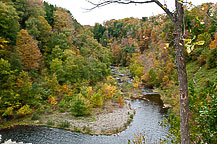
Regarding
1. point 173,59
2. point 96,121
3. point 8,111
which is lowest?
Answer: point 96,121

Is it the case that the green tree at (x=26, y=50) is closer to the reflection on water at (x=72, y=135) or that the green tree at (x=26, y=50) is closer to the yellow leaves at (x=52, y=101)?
the yellow leaves at (x=52, y=101)

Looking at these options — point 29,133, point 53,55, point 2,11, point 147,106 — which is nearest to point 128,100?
point 147,106

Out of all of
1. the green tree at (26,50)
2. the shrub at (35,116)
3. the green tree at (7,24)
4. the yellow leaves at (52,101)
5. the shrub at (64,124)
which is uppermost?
the green tree at (7,24)

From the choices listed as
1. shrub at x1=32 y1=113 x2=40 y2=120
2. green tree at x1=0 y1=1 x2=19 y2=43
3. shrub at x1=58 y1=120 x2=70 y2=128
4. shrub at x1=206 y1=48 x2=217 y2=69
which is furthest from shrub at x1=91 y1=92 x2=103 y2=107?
shrub at x1=206 y1=48 x2=217 y2=69

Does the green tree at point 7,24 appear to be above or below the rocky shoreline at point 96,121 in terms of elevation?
above

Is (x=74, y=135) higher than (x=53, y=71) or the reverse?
the reverse

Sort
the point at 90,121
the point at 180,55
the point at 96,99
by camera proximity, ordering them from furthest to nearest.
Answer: the point at 96,99 → the point at 90,121 → the point at 180,55

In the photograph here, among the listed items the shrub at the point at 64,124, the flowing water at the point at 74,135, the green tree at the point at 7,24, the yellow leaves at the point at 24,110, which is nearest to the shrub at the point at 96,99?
the flowing water at the point at 74,135

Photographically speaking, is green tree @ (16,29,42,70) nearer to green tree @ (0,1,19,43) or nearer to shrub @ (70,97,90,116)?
green tree @ (0,1,19,43)

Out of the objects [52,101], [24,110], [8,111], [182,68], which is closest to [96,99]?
[52,101]

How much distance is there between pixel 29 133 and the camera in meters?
15.1

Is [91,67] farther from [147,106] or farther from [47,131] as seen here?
[47,131]

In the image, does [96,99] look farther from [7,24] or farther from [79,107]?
[7,24]

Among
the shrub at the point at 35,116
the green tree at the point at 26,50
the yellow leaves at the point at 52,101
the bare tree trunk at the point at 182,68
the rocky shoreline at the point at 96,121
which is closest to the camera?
the bare tree trunk at the point at 182,68
